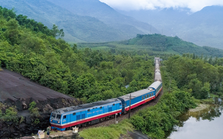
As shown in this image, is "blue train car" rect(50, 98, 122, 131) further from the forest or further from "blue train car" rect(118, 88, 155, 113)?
the forest

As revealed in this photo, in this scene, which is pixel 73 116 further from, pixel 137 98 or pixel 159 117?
pixel 159 117

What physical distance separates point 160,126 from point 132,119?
576 centimetres

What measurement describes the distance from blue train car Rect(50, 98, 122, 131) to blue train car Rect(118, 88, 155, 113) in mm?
1388

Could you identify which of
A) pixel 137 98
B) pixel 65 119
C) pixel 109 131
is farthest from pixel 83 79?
pixel 65 119

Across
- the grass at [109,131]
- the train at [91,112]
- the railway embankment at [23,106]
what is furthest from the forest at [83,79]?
the railway embankment at [23,106]

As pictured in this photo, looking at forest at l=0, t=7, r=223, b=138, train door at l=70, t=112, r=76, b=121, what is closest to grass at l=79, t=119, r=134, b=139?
train door at l=70, t=112, r=76, b=121

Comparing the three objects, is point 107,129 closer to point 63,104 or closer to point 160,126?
point 63,104

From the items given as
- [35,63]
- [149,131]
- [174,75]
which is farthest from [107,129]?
[174,75]

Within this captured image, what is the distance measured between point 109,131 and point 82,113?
3901 millimetres

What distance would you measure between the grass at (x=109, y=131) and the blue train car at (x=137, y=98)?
93.3 inches

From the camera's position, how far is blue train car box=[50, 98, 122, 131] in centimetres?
2252

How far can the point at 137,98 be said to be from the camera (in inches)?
1345

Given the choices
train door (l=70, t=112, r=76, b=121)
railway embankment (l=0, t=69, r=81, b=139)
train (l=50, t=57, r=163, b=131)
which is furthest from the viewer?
train door (l=70, t=112, r=76, b=121)

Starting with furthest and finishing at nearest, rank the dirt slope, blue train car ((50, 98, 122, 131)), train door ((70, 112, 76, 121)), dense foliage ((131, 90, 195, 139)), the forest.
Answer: the forest, dense foliage ((131, 90, 195, 139)), the dirt slope, train door ((70, 112, 76, 121)), blue train car ((50, 98, 122, 131))
